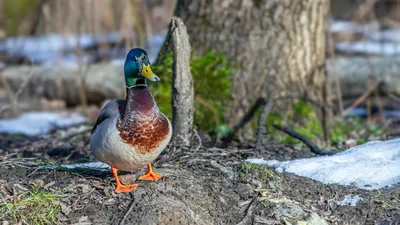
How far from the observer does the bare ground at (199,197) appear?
3674 millimetres

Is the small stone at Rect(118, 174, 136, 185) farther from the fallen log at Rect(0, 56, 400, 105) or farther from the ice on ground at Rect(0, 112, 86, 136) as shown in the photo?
the fallen log at Rect(0, 56, 400, 105)

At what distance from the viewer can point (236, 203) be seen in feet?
12.7

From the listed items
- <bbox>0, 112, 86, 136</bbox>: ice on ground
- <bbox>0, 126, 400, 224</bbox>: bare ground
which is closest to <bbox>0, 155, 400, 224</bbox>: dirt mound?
<bbox>0, 126, 400, 224</bbox>: bare ground

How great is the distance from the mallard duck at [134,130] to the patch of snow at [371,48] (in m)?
5.95

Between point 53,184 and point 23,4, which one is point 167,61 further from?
point 23,4

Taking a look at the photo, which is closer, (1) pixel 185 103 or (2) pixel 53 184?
(2) pixel 53 184

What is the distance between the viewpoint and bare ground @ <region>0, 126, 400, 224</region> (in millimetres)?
3674

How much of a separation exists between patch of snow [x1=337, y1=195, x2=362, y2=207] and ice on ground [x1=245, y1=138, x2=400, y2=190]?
0.14m

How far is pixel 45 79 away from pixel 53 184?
5854 mm

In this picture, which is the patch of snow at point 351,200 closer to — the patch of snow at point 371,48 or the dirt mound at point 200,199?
the dirt mound at point 200,199

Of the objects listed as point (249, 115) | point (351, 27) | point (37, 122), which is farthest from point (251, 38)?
point (351, 27)

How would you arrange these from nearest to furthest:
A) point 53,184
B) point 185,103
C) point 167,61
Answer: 1. point 53,184
2. point 185,103
3. point 167,61

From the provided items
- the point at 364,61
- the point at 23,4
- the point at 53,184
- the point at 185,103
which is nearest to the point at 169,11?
the point at 364,61

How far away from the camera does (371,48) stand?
393 inches
